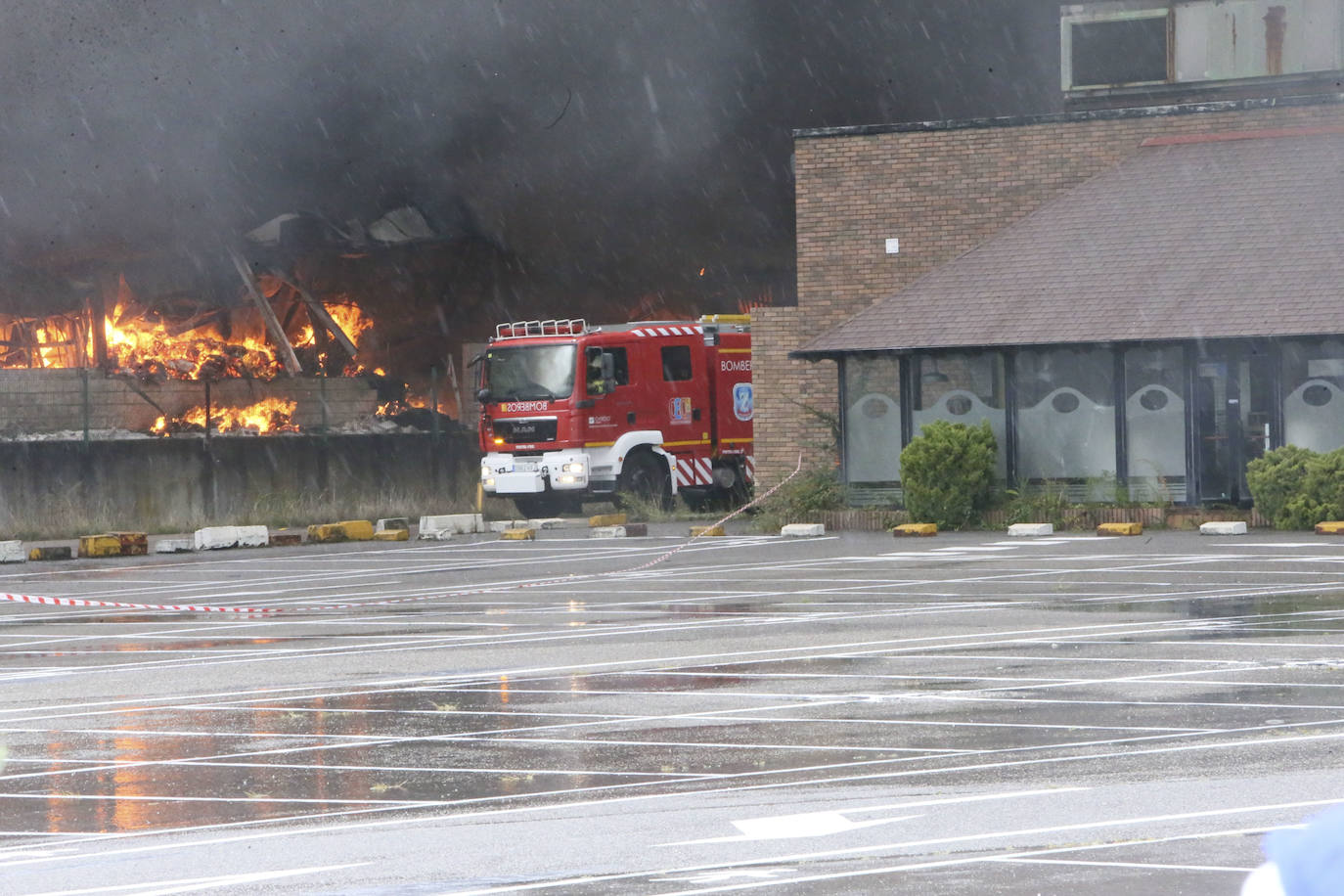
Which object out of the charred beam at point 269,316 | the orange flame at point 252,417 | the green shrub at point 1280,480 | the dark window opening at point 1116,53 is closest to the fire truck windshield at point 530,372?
the orange flame at point 252,417

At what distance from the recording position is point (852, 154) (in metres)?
27.3

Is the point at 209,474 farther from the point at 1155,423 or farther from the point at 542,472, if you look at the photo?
the point at 1155,423

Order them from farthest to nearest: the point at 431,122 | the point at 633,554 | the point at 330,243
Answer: the point at 330,243, the point at 431,122, the point at 633,554

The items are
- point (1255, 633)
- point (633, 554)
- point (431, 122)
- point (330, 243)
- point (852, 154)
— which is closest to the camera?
point (1255, 633)

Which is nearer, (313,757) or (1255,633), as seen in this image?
(313,757)

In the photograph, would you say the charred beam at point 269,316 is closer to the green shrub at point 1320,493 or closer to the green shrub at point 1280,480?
the green shrub at point 1280,480

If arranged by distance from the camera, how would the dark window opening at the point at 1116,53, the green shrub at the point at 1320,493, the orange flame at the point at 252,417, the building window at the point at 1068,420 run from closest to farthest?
the green shrub at the point at 1320,493
the building window at the point at 1068,420
the dark window opening at the point at 1116,53
the orange flame at the point at 252,417

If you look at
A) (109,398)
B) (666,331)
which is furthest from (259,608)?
(109,398)

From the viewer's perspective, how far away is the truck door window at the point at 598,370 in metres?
26.8

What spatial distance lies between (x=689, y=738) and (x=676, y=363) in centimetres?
1973

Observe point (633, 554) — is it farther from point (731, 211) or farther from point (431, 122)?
point (731, 211)

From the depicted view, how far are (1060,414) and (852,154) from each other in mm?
5901

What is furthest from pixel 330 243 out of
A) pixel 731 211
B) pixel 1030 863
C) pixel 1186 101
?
pixel 1030 863

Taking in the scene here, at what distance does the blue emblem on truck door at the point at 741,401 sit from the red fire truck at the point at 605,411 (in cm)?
8
